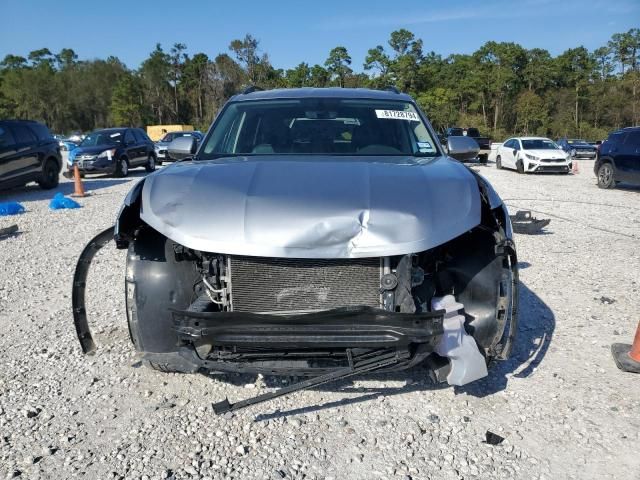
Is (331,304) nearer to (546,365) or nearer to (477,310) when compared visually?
(477,310)

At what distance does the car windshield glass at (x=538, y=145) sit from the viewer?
21.0 metres

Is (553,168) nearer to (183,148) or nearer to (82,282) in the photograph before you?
(183,148)

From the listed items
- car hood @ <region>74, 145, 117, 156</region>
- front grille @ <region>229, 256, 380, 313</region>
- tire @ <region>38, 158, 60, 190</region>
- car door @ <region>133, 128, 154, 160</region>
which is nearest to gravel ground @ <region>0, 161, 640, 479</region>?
front grille @ <region>229, 256, 380, 313</region>

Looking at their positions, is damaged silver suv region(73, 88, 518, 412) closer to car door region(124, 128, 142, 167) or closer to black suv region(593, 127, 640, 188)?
black suv region(593, 127, 640, 188)

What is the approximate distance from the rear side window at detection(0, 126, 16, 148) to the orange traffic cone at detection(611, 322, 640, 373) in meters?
12.9

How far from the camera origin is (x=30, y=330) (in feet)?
13.9

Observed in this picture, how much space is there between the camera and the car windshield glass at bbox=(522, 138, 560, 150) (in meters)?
21.0

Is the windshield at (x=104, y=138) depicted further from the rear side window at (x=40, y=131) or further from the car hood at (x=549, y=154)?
the car hood at (x=549, y=154)

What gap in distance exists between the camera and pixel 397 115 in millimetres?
4109

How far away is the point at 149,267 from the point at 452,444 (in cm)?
190

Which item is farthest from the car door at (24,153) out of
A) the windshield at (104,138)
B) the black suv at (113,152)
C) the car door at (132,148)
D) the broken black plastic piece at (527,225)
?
the broken black plastic piece at (527,225)

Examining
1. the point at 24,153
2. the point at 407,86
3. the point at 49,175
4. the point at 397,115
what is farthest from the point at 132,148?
the point at 407,86

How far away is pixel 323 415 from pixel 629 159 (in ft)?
46.2

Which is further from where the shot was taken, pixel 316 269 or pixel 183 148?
pixel 183 148
